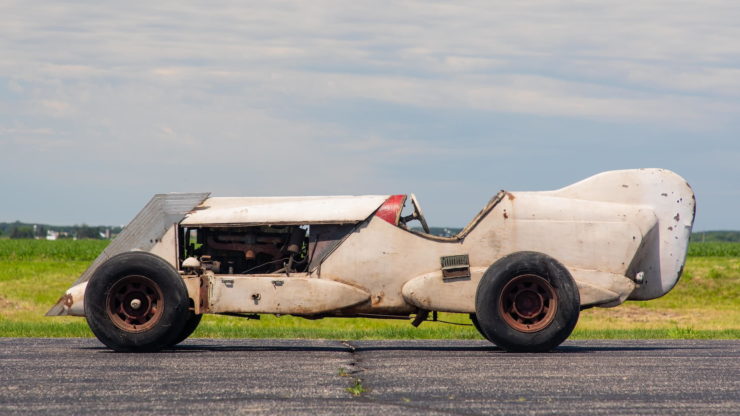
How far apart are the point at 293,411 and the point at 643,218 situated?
563 centimetres

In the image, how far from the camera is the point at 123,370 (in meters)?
9.04

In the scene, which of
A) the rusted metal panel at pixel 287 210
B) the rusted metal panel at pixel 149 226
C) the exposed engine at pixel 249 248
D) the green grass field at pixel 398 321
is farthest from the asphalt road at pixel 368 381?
the green grass field at pixel 398 321

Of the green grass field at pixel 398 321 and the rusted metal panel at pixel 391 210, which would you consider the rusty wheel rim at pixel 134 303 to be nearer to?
the rusted metal panel at pixel 391 210

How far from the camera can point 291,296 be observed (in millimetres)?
10945

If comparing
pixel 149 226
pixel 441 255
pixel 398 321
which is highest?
pixel 149 226

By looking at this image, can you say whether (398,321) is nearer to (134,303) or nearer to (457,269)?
(457,269)

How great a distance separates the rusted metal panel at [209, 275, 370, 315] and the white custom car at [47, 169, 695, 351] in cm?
1

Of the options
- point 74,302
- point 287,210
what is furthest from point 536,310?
point 74,302

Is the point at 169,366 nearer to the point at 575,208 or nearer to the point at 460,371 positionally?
the point at 460,371

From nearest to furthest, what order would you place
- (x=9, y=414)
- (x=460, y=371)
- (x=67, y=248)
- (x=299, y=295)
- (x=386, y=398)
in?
1. (x=9, y=414)
2. (x=386, y=398)
3. (x=460, y=371)
4. (x=299, y=295)
5. (x=67, y=248)

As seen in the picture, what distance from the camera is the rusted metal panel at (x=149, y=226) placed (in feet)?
37.4

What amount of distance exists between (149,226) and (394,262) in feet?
Result: 8.59

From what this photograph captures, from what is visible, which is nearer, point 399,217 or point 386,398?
point 386,398

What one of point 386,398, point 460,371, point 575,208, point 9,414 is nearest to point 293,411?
point 386,398
